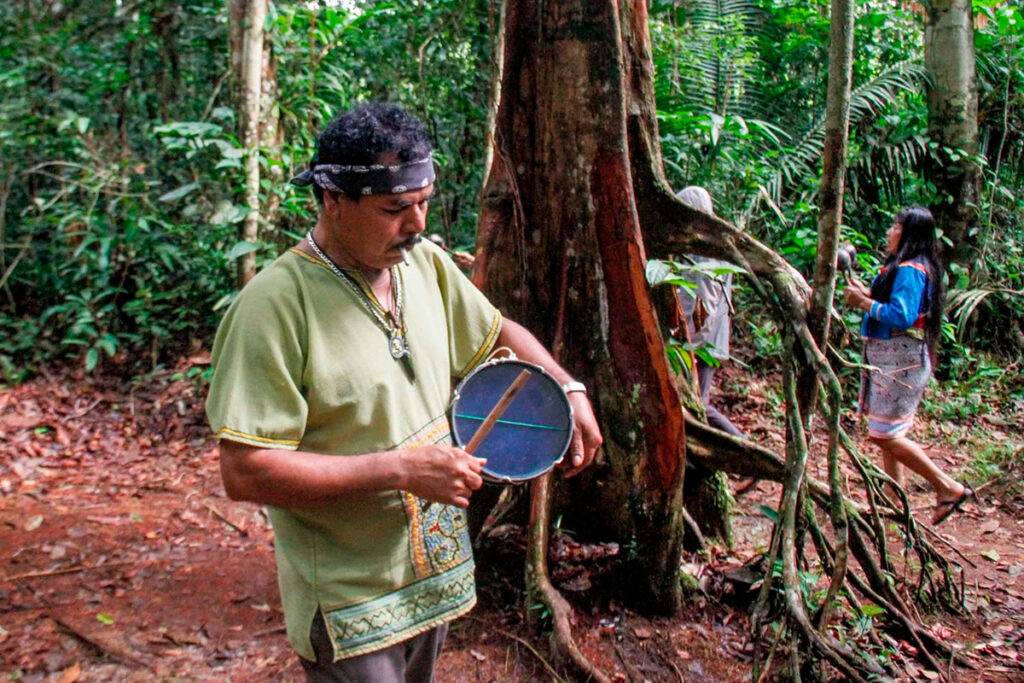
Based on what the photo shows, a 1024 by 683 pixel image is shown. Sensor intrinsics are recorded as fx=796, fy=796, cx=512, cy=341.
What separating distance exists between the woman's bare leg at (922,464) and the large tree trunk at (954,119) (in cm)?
402

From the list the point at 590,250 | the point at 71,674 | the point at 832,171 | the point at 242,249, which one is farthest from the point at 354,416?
the point at 242,249

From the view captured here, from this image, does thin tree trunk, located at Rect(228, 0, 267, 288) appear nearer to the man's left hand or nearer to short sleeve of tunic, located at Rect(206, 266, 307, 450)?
the man's left hand

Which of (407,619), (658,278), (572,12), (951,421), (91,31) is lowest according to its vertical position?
(951,421)

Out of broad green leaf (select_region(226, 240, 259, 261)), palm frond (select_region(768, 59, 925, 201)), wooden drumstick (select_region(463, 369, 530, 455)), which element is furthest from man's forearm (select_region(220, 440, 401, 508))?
palm frond (select_region(768, 59, 925, 201))

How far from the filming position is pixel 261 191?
6.73 metres

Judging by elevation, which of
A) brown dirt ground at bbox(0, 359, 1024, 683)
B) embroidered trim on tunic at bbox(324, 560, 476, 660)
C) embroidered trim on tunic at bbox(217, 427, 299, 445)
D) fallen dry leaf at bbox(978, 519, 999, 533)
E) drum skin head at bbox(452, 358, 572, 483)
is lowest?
fallen dry leaf at bbox(978, 519, 999, 533)

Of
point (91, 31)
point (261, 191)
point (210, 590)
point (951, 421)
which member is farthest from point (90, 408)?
point (951, 421)

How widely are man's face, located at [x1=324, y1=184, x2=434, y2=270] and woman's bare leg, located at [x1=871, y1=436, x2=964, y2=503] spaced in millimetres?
4203

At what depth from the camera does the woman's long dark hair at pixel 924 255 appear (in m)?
4.86

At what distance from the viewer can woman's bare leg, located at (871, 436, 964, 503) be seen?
4855mm

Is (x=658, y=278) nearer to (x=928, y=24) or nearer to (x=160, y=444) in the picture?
(x=160, y=444)

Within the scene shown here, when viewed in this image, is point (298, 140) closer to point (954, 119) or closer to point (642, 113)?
point (642, 113)

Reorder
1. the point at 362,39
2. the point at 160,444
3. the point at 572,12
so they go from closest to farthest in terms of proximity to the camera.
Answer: the point at 572,12, the point at 160,444, the point at 362,39

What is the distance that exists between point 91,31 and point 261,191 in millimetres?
2998
